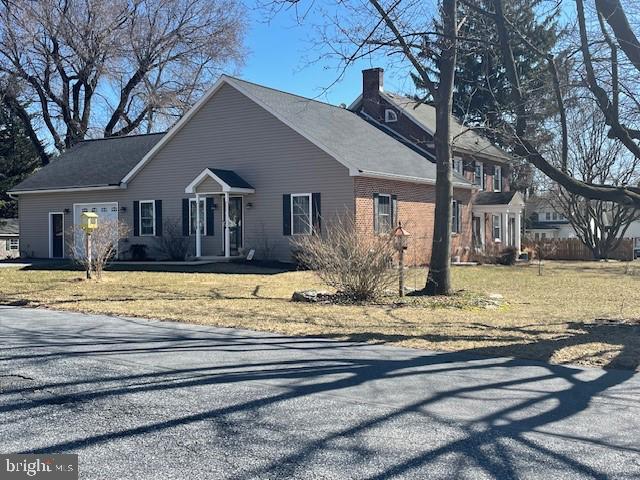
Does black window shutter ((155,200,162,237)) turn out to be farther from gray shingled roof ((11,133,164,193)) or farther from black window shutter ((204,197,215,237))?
black window shutter ((204,197,215,237))

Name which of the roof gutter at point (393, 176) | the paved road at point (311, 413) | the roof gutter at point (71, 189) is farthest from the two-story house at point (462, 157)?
the paved road at point (311, 413)

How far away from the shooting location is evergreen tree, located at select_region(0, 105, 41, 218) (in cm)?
4109

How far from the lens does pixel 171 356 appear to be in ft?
25.3

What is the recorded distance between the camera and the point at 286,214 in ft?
75.0

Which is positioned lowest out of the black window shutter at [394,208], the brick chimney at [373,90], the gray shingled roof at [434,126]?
the black window shutter at [394,208]

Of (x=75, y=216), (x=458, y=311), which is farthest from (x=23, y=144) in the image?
(x=458, y=311)

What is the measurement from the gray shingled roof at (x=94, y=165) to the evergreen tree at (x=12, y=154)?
1045 cm

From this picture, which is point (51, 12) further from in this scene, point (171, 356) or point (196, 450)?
point (196, 450)

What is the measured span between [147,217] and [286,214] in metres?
6.91

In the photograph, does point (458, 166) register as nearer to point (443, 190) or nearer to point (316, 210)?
point (316, 210)

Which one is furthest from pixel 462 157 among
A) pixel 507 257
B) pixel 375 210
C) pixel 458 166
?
pixel 375 210

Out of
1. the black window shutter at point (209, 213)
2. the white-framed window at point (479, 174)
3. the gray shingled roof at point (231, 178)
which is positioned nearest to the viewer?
the gray shingled roof at point (231, 178)

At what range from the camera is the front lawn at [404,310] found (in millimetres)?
Answer: 8883

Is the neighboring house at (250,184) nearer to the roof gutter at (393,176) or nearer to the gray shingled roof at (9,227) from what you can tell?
the roof gutter at (393,176)
